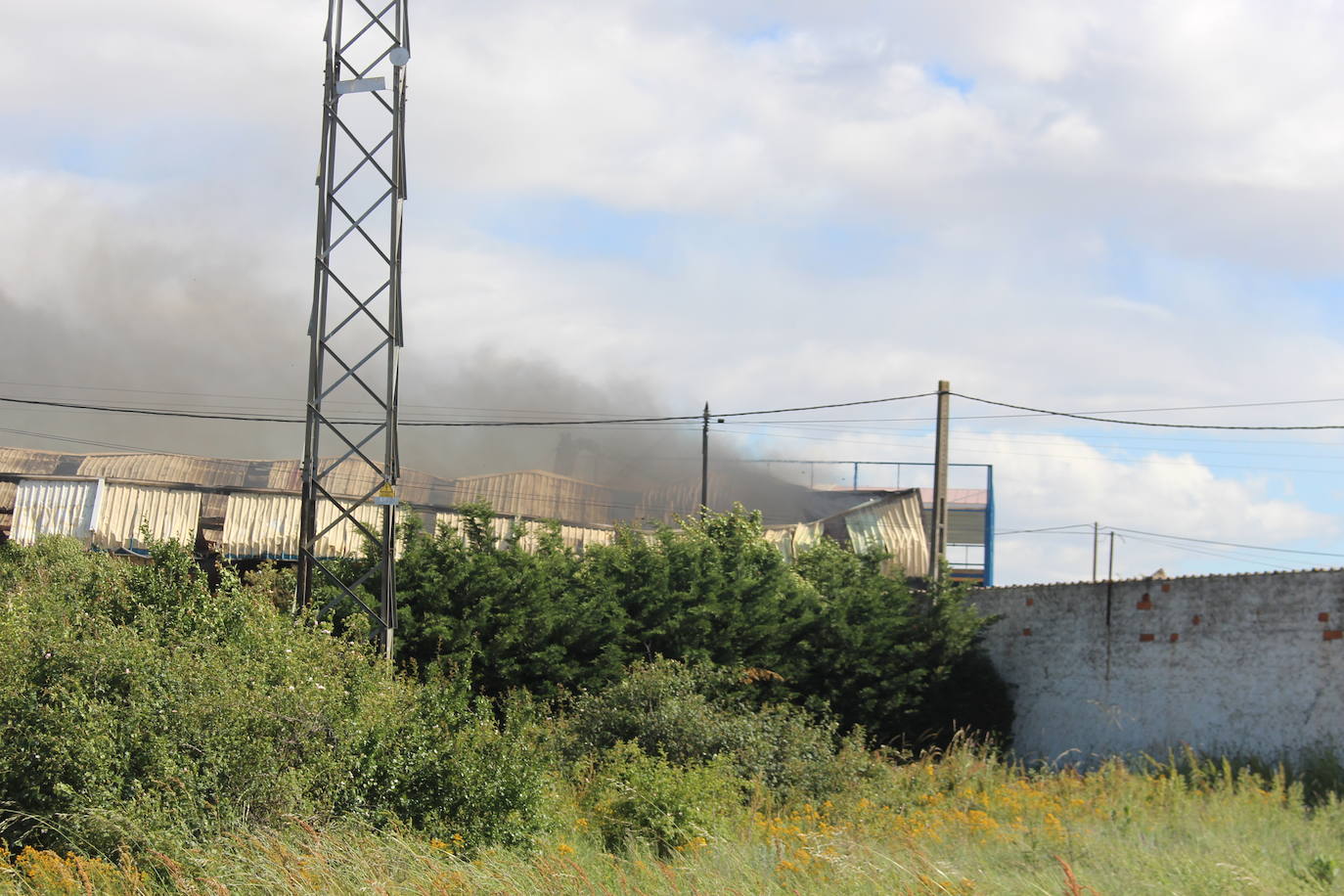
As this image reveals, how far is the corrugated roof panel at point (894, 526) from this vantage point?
33906mm

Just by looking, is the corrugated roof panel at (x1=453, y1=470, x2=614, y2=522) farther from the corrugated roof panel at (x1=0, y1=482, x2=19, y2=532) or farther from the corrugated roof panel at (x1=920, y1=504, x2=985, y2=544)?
the corrugated roof panel at (x1=0, y1=482, x2=19, y2=532)

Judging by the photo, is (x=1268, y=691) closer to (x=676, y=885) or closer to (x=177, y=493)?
(x=676, y=885)

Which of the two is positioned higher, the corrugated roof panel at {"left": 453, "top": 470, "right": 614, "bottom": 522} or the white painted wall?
the corrugated roof panel at {"left": 453, "top": 470, "right": 614, "bottom": 522}

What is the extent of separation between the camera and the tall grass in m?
7.72

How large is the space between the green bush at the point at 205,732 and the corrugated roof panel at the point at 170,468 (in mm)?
25705

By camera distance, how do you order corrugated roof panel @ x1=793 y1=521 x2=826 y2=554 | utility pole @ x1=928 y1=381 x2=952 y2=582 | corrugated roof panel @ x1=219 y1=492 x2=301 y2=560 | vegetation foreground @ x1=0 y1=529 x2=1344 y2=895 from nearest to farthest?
1. vegetation foreground @ x1=0 y1=529 x2=1344 y2=895
2. utility pole @ x1=928 y1=381 x2=952 y2=582
3. corrugated roof panel @ x1=219 y1=492 x2=301 y2=560
4. corrugated roof panel @ x1=793 y1=521 x2=826 y2=554

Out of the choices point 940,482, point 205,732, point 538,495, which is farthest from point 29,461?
point 205,732

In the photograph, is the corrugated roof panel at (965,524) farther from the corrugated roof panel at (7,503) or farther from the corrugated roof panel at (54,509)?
the corrugated roof panel at (7,503)

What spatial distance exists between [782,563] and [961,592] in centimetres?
305

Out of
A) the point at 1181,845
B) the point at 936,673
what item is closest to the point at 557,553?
the point at 936,673

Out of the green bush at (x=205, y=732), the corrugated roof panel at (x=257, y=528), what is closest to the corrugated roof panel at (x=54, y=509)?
the corrugated roof panel at (x=257, y=528)

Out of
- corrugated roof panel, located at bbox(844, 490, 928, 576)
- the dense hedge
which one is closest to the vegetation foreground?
the dense hedge

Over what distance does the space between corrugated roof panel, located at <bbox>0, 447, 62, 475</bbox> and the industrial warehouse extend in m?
0.03

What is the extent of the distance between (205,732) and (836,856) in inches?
181
